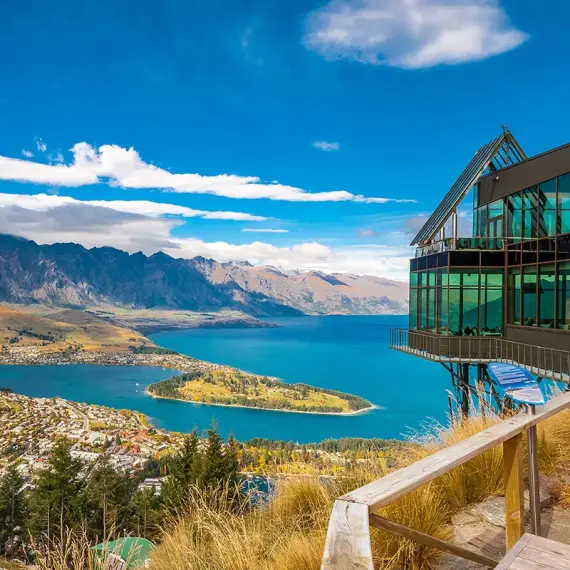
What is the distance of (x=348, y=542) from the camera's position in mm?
1562

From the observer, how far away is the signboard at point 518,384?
2.66m

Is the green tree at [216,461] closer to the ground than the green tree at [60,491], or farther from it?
farther from it

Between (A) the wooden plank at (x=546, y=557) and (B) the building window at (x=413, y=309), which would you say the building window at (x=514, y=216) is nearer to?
(B) the building window at (x=413, y=309)

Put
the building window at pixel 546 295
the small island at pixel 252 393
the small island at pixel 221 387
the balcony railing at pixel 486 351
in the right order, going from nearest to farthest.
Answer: the balcony railing at pixel 486 351
the building window at pixel 546 295
the small island at pixel 252 393
the small island at pixel 221 387

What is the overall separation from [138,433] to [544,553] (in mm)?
88167

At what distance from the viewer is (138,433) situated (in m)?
83.4

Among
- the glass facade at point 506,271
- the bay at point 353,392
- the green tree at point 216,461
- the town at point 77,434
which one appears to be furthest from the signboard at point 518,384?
the town at point 77,434

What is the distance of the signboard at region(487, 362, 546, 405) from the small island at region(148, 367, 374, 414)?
9955 centimetres

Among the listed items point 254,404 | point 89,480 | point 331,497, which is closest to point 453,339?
point 331,497

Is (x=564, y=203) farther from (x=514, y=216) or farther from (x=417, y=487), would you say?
(x=417, y=487)

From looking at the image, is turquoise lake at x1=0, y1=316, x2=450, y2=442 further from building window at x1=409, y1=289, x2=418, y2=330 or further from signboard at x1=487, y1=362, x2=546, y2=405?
signboard at x1=487, y1=362, x2=546, y2=405

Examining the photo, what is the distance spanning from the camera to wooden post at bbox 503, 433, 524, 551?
8.27ft

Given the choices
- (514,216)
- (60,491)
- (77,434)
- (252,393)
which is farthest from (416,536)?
(252,393)

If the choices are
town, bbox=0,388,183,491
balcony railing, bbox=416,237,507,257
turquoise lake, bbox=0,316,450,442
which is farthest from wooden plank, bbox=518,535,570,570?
town, bbox=0,388,183,491
